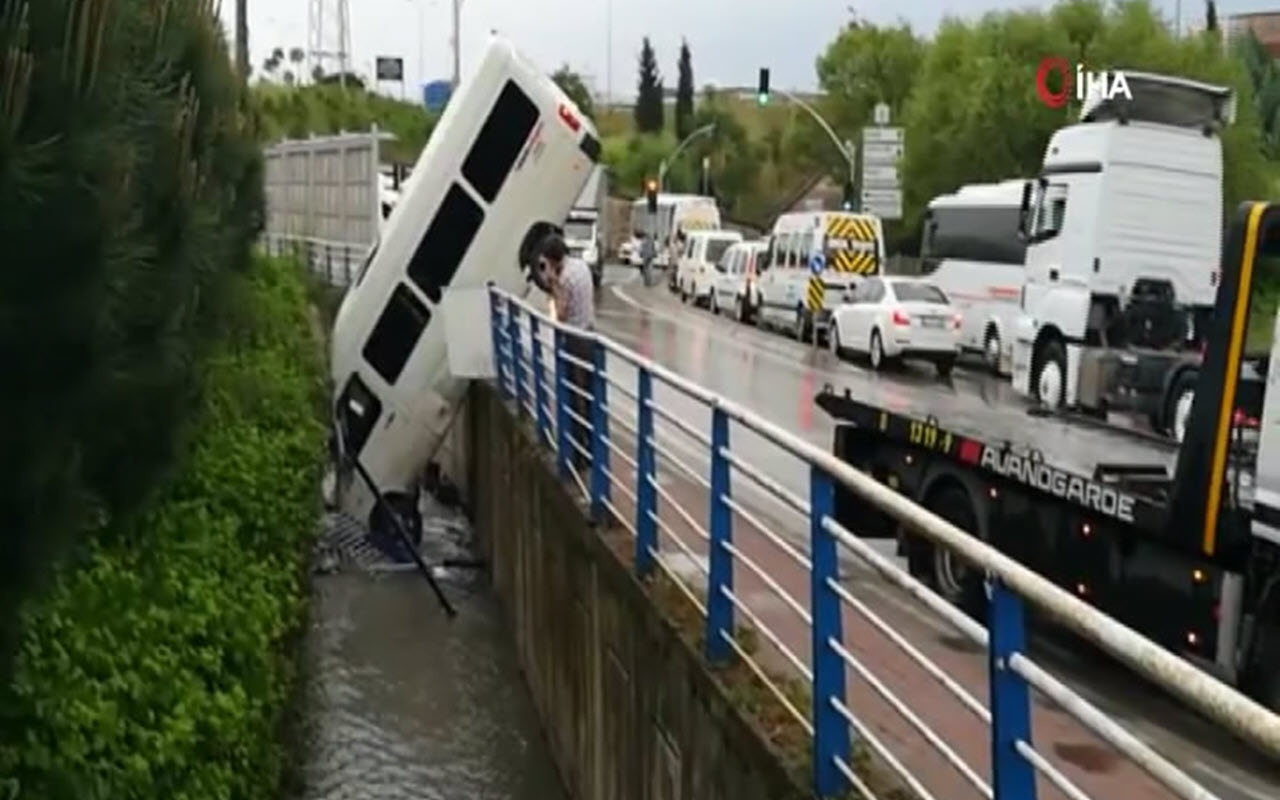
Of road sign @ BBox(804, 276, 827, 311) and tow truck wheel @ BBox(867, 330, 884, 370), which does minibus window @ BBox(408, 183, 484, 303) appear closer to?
tow truck wheel @ BBox(867, 330, 884, 370)

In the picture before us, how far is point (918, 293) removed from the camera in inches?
1281

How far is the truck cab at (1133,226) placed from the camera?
23.7m

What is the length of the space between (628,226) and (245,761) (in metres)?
89.6

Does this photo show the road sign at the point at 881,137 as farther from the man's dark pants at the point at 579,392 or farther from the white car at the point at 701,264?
the man's dark pants at the point at 579,392

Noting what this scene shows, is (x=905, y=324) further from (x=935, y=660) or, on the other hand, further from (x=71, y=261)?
(x=71, y=261)

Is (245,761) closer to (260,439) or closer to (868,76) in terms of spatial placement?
(260,439)

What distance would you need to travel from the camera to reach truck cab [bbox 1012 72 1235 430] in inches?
932

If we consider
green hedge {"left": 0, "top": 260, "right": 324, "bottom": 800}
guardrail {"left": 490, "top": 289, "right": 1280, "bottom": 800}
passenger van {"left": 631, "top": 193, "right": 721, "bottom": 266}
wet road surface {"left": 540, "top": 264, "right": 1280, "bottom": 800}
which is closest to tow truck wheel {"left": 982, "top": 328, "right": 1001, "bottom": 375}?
wet road surface {"left": 540, "top": 264, "right": 1280, "bottom": 800}

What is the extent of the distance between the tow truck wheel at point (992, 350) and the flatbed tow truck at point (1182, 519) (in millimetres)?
21229

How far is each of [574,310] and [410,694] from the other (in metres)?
2.92

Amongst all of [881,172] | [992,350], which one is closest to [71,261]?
[992,350]

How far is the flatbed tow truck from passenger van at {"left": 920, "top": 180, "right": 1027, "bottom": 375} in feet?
67.4

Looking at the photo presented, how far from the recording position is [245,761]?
6.35 meters

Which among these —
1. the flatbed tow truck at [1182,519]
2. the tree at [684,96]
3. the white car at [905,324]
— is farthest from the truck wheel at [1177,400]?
the tree at [684,96]
